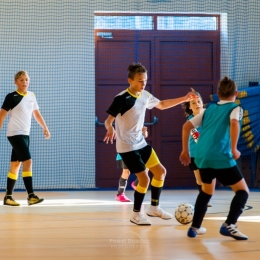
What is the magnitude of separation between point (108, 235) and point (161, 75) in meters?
6.00

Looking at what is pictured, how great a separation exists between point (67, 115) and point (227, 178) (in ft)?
19.8

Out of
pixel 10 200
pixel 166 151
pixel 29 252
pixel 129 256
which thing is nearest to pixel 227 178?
pixel 129 256

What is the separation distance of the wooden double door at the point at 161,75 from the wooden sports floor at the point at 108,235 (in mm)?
2947

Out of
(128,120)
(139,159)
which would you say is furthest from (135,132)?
(139,159)

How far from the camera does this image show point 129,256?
349cm

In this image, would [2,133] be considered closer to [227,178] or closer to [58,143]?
[58,143]

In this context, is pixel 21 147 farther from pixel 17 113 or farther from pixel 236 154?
pixel 236 154

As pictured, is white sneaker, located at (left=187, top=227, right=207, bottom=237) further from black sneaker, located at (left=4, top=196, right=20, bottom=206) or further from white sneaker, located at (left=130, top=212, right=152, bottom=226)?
black sneaker, located at (left=4, top=196, right=20, bottom=206)

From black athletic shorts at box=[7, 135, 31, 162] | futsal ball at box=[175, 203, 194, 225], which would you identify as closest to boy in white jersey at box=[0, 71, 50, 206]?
black athletic shorts at box=[7, 135, 31, 162]

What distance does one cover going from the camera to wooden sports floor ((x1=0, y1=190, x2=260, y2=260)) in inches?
141

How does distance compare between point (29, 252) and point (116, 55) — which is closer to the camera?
point (29, 252)

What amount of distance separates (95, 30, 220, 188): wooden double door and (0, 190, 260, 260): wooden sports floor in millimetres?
2947

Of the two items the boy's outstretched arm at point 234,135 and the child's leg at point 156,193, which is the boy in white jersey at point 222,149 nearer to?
the boy's outstretched arm at point 234,135

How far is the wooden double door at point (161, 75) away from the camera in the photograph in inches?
396
